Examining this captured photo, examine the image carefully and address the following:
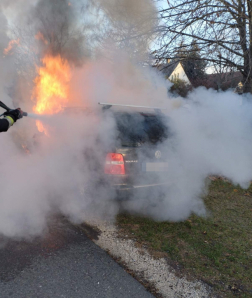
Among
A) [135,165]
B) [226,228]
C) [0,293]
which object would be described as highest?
[135,165]

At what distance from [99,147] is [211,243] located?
1999 millimetres

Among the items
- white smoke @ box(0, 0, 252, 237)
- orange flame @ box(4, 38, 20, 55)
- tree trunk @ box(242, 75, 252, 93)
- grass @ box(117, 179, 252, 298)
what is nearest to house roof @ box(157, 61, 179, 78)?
white smoke @ box(0, 0, 252, 237)

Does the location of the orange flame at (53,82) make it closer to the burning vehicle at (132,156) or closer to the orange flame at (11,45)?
the orange flame at (11,45)

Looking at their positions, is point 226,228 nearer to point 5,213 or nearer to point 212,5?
point 5,213

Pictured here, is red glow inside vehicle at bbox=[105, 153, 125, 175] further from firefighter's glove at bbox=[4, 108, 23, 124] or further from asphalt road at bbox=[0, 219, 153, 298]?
firefighter's glove at bbox=[4, 108, 23, 124]

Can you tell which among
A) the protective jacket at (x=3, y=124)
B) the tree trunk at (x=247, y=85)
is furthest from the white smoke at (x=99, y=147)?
the tree trunk at (x=247, y=85)

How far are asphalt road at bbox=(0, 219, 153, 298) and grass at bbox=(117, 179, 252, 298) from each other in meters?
0.63

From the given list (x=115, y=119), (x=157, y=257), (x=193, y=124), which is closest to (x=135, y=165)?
(x=115, y=119)

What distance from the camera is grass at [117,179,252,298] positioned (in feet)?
8.68

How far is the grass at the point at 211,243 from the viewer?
265 centimetres

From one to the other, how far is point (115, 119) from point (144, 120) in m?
0.48

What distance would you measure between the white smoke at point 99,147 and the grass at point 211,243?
31 centimetres

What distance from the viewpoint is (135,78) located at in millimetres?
5863

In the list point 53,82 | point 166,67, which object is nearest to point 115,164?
point 53,82
